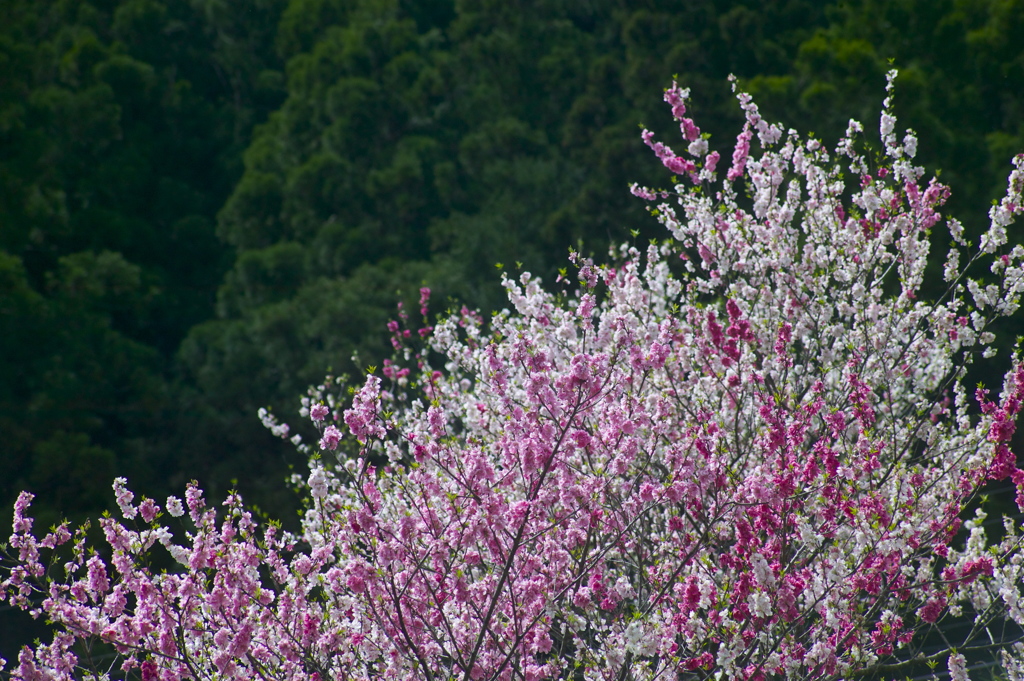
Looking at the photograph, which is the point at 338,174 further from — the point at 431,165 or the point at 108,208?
the point at 108,208

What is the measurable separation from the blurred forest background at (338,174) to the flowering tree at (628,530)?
8.37 meters

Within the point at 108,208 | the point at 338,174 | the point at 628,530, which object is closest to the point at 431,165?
the point at 338,174

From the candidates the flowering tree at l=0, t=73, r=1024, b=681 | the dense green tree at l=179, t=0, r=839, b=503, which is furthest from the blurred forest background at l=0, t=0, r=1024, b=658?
the flowering tree at l=0, t=73, r=1024, b=681

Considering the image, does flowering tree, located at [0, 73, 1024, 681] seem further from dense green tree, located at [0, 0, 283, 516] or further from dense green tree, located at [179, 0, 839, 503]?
dense green tree, located at [0, 0, 283, 516]

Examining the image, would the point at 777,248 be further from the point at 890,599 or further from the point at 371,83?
the point at 371,83

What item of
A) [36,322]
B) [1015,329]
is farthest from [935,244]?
[36,322]

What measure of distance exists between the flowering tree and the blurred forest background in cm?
837

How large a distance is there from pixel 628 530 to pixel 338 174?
12279mm

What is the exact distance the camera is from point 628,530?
3932 mm

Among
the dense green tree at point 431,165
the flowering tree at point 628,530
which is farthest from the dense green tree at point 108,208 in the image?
the flowering tree at point 628,530

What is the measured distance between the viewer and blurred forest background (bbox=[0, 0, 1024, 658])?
42.8 ft

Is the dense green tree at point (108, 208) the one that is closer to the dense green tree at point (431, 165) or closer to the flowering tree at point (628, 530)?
the dense green tree at point (431, 165)

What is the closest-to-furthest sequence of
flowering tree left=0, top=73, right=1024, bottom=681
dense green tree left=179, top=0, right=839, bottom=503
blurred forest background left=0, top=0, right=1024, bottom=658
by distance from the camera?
flowering tree left=0, top=73, right=1024, bottom=681 < blurred forest background left=0, top=0, right=1024, bottom=658 < dense green tree left=179, top=0, right=839, bottom=503

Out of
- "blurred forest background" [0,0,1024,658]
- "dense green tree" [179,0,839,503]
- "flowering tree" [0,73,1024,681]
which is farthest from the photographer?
"dense green tree" [179,0,839,503]
